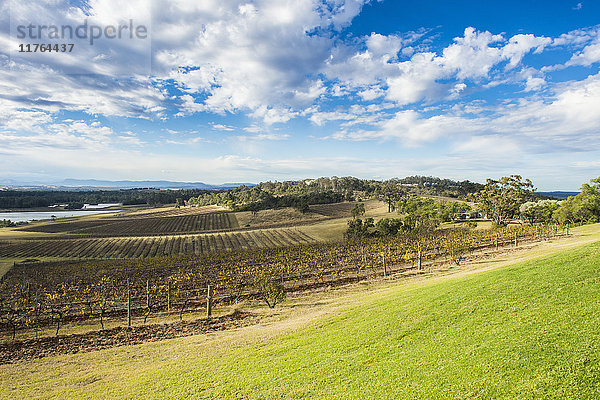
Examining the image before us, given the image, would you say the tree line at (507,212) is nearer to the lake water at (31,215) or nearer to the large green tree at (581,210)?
the large green tree at (581,210)

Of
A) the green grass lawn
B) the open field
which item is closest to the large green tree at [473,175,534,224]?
the open field

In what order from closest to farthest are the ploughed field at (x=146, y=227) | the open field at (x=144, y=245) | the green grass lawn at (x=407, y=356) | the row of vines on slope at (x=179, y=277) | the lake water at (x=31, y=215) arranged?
the green grass lawn at (x=407, y=356) < the row of vines on slope at (x=179, y=277) < the open field at (x=144, y=245) < the ploughed field at (x=146, y=227) < the lake water at (x=31, y=215)

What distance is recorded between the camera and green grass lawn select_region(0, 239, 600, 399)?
26.5ft

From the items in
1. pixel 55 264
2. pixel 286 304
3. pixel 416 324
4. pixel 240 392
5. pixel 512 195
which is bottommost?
pixel 55 264

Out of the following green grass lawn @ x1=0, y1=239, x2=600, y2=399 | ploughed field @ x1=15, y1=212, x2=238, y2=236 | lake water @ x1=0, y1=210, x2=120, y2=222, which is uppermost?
green grass lawn @ x1=0, y1=239, x2=600, y2=399

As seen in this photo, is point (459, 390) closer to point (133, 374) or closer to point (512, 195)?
point (133, 374)

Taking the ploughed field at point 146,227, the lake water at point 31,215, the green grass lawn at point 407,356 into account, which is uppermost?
the green grass lawn at point 407,356

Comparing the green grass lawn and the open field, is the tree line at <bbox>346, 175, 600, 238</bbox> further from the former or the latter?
the green grass lawn

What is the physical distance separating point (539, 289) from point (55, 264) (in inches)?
2899

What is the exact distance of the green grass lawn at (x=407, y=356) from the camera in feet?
26.5

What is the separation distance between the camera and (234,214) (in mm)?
133500

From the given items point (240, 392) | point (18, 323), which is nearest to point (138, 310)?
point (18, 323)

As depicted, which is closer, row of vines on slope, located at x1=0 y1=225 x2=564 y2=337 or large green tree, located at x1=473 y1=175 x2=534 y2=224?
row of vines on slope, located at x1=0 y1=225 x2=564 y2=337

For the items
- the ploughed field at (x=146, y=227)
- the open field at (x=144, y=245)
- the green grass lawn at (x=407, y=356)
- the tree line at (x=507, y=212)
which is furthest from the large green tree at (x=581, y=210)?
the ploughed field at (x=146, y=227)
